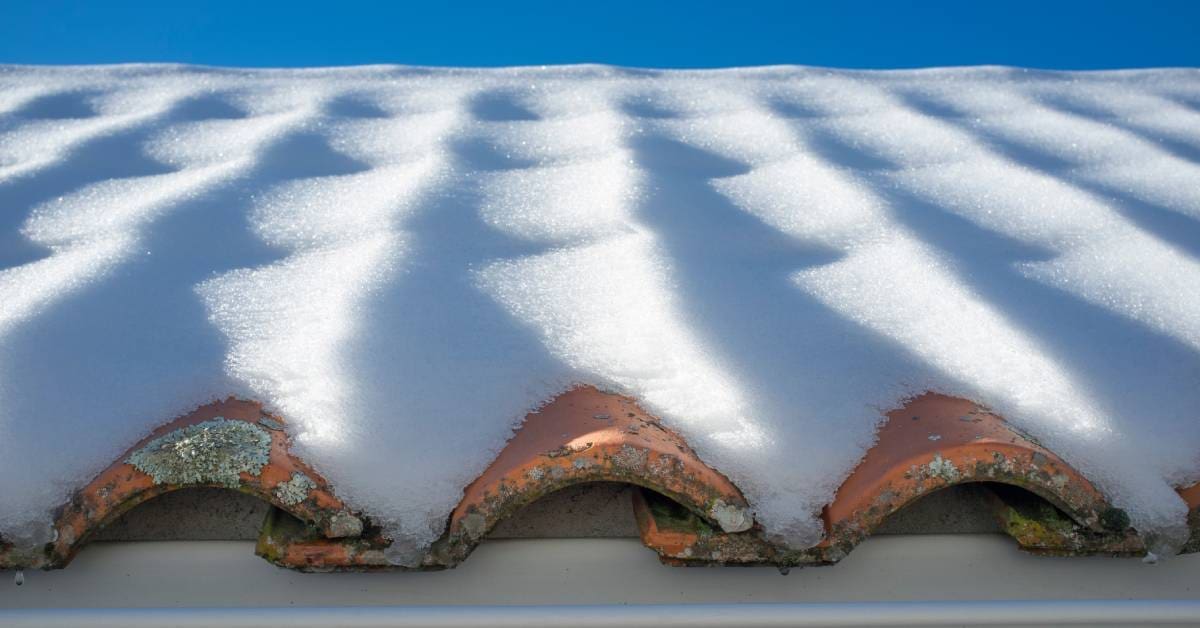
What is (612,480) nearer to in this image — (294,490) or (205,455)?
(294,490)

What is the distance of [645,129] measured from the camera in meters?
2.74

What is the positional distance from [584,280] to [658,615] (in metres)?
0.72

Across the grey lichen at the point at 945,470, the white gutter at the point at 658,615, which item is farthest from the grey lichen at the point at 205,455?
the grey lichen at the point at 945,470

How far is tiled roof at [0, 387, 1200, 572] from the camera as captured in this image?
1.20m

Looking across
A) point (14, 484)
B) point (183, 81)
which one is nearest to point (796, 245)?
point (14, 484)

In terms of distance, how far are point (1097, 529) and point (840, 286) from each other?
68cm

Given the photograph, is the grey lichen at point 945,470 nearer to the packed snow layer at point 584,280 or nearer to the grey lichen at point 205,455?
the packed snow layer at point 584,280

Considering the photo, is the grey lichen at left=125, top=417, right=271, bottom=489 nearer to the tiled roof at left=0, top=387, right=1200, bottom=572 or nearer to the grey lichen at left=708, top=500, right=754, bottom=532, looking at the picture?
the tiled roof at left=0, top=387, right=1200, bottom=572

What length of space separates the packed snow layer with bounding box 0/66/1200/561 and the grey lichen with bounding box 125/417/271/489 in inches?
3.2

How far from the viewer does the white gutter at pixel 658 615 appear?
124cm

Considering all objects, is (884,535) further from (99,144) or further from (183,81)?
(183,81)

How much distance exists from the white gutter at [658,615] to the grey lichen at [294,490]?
171 mm

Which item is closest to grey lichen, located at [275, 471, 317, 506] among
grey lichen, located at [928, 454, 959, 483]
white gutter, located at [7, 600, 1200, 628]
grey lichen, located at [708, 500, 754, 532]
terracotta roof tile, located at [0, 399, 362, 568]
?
terracotta roof tile, located at [0, 399, 362, 568]

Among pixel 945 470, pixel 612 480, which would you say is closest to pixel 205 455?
pixel 612 480
